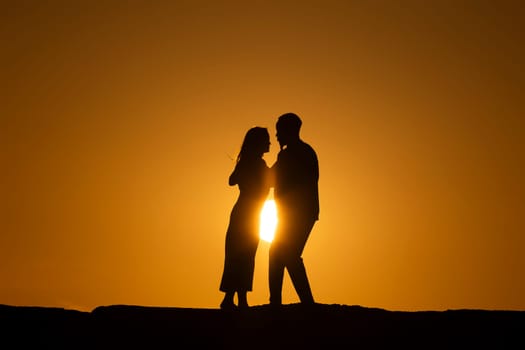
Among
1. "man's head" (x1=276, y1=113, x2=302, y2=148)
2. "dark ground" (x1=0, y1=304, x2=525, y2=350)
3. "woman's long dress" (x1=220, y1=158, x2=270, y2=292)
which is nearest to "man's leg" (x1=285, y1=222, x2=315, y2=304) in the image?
"dark ground" (x1=0, y1=304, x2=525, y2=350)

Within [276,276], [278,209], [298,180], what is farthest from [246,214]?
[276,276]

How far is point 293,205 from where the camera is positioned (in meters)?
11.9

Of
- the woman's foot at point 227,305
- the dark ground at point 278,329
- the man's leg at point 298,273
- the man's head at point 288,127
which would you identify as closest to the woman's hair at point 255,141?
the man's head at point 288,127

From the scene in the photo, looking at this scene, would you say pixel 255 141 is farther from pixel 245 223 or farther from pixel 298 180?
pixel 245 223

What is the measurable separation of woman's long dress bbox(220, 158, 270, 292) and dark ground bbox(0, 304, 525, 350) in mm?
1291

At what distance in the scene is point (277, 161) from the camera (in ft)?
39.4

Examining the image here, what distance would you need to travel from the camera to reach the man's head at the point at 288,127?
11711mm

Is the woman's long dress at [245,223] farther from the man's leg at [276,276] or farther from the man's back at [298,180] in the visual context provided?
the man's leg at [276,276]

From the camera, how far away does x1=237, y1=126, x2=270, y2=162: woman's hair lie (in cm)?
1233

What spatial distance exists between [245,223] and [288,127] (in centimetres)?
186

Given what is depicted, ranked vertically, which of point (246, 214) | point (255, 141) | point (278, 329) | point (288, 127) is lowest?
point (278, 329)

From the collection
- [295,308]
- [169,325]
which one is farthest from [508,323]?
[169,325]

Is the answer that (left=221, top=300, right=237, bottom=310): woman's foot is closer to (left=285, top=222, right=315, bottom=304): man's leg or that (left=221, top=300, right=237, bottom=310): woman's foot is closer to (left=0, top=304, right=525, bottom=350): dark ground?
→ (left=0, top=304, right=525, bottom=350): dark ground

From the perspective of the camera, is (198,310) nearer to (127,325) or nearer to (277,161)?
(127,325)
